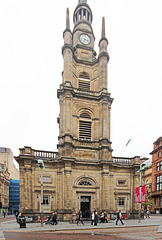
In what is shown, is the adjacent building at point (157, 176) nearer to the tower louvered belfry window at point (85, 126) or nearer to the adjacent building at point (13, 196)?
the tower louvered belfry window at point (85, 126)

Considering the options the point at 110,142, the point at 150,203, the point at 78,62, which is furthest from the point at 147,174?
the point at 78,62

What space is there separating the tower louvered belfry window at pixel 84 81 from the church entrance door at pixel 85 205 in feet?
54.9

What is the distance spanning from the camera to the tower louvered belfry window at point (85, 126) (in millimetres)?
29359

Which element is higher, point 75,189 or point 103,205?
point 75,189

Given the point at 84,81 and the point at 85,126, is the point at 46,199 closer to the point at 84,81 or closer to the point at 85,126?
the point at 85,126

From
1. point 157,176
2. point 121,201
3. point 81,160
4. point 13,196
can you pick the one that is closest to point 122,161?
point 121,201

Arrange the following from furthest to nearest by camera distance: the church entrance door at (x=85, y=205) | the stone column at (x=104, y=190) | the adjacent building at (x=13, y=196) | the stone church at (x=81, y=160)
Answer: the adjacent building at (x=13, y=196)
the church entrance door at (x=85, y=205)
the stone column at (x=104, y=190)
the stone church at (x=81, y=160)

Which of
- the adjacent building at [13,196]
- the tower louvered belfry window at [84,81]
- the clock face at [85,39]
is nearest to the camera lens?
the tower louvered belfry window at [84,81]

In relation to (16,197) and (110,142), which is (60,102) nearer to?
(110,142)

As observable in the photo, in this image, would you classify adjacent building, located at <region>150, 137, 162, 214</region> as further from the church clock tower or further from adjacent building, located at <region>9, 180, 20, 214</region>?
adjacent building, located at <region>9, 180, 20, 214</region>

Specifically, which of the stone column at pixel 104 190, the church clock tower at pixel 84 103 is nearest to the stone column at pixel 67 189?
the church clock tower at pixel 84 103

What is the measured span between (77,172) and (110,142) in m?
6.63

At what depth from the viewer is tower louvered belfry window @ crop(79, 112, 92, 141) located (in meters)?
29.4

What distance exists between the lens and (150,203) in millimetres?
59031
